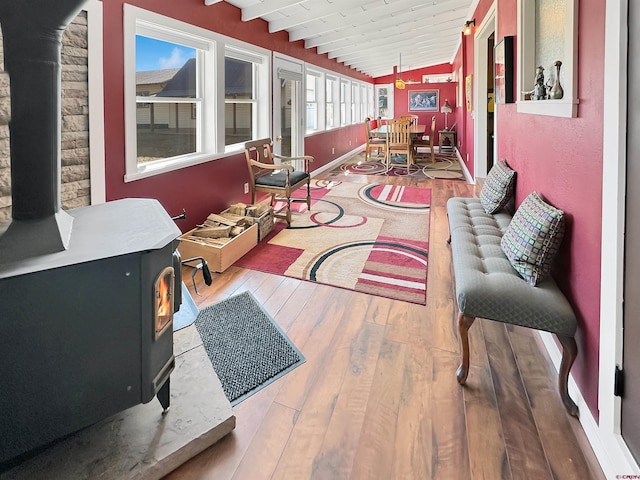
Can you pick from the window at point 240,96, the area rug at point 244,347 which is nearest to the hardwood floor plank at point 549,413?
the area rug at point 244,347

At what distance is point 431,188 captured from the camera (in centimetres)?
604

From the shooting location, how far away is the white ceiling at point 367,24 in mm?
4445

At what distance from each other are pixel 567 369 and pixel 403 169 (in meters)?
6.65

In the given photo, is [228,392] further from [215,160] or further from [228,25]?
[228,25]

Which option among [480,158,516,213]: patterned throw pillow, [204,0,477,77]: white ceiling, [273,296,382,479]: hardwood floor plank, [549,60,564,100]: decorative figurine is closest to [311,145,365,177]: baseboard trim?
[204,0,477,77]: white ceiling

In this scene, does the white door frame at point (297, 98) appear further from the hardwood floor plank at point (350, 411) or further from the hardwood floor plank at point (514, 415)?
the hardwood floor plank at point (514, 415)

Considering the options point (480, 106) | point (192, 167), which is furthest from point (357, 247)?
point (480, 106)

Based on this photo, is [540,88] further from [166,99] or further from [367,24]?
[367,24]

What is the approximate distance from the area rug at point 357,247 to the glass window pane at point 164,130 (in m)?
1.18

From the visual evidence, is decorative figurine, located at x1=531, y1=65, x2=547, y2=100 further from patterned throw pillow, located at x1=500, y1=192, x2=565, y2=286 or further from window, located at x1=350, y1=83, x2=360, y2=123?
window, located at x1=350, y1=83, x2=360, y2=123

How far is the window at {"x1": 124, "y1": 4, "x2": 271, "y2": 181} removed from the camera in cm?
288

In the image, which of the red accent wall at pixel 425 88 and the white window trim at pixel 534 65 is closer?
the white window trim at pixel 534 65

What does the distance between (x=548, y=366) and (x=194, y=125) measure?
354 cm

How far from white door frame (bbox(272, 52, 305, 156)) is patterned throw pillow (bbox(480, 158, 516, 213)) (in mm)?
3015
